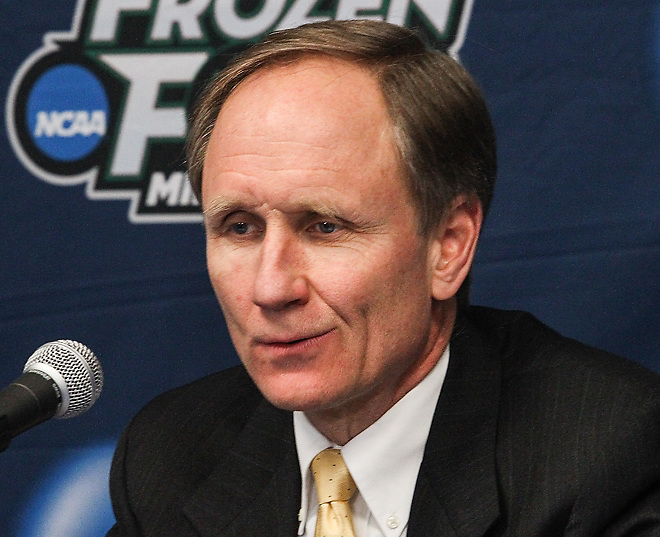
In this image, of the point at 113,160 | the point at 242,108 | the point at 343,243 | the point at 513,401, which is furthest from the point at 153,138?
the point at 513,401

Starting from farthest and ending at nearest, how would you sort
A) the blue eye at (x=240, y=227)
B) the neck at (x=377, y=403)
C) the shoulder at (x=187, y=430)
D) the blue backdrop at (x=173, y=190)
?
the blue backdrop at (x=173, y=190)
the shoulder at (x=187, y=430)
the neck at (x=377, y=403)
the blue eye at (x=240, y=227)

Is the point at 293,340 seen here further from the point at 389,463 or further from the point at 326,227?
the point at 389,463

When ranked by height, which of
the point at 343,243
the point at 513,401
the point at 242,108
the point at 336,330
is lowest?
the point at 513,401

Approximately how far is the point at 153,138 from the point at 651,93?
1231 millimetres

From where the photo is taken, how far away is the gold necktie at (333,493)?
2.05 m

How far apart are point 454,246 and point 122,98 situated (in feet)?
3.66

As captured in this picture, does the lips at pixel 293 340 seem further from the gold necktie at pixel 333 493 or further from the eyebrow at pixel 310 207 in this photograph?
the gold necktie at pixel 333 493

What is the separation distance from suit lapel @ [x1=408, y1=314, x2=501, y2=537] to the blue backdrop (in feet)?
1.85

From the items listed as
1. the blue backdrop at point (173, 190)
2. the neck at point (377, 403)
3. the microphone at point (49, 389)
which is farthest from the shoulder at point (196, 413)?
the microphone at point (49, 389)

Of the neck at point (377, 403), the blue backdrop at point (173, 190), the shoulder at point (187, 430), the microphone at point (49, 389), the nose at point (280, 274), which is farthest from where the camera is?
the blue backdrop at point (173, 190)

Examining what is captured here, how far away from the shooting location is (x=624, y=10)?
2584mm

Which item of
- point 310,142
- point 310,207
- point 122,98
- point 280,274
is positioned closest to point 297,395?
point 280,274

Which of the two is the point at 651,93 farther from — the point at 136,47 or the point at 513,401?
the point at 136,47

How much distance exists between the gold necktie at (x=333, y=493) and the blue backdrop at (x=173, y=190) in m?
0.75
